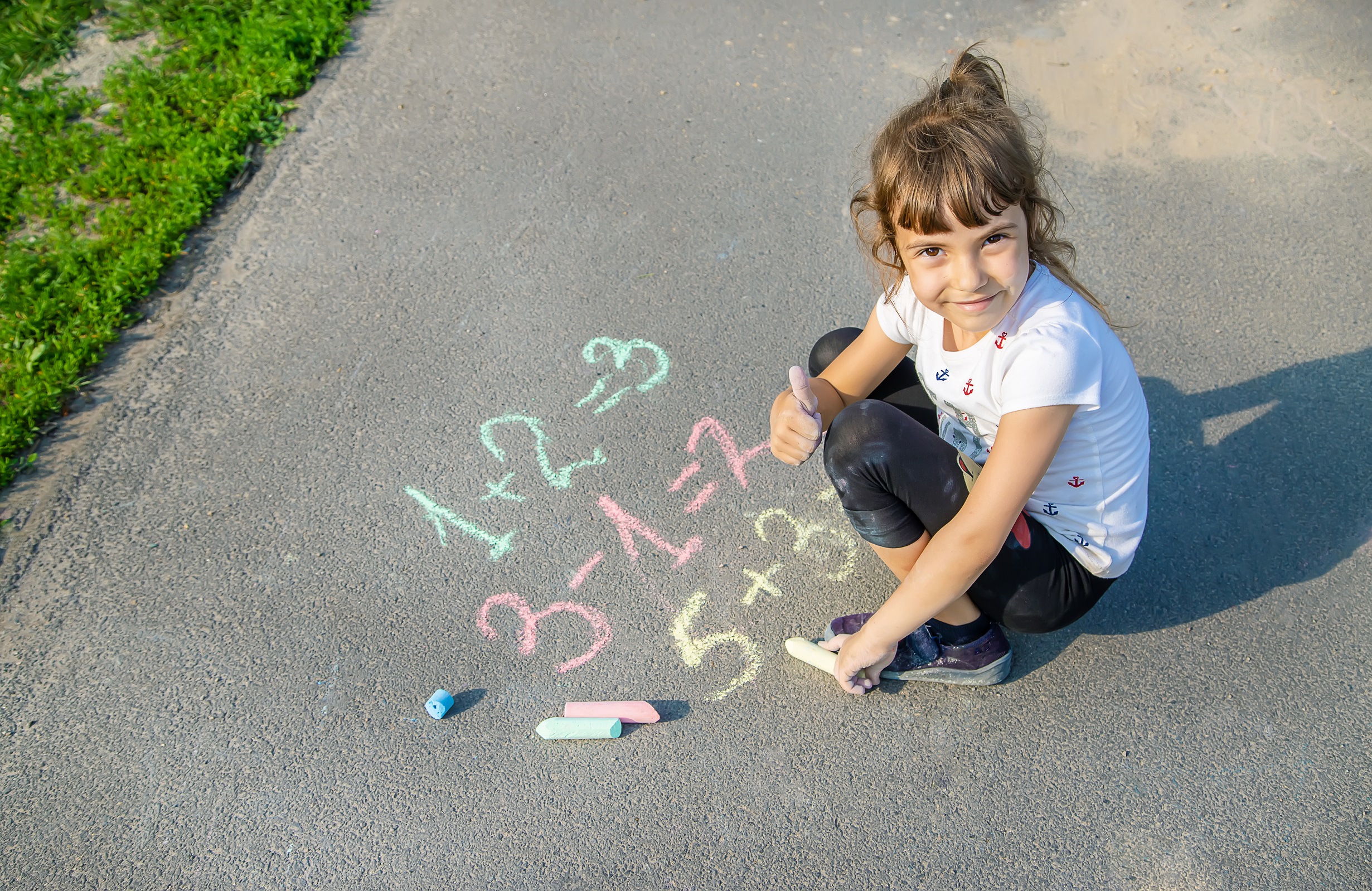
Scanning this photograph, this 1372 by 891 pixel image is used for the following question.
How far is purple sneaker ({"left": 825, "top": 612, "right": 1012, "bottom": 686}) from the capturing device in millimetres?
2203

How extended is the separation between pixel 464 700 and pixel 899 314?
147 cm

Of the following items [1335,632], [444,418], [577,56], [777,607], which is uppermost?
[577,56]

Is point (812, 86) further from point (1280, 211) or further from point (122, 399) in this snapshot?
point (122, 399)

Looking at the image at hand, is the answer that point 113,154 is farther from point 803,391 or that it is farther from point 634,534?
point 803,391

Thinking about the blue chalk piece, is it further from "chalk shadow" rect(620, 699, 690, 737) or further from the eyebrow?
the eyebrow

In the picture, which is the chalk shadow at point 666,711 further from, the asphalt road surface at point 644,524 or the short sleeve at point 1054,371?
the short sleeve at point 1054,371

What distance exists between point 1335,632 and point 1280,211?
1.91 metres

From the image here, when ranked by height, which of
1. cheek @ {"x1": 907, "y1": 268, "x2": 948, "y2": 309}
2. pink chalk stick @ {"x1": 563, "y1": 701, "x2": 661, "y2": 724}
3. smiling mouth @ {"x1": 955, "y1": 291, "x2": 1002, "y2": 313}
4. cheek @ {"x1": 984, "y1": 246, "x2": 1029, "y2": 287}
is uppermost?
cheek @ {"x1": 984, "y1": 246, "x2": 1029, "y2": 287}

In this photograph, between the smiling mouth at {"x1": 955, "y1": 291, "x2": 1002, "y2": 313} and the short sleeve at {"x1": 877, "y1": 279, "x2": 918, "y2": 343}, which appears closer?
the smiling mouth at {"x1": 955, "y1": 291, "x2": 1002, "y2": 313}

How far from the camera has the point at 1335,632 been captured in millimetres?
2318

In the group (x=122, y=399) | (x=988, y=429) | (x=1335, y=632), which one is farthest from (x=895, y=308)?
(x=122, y=399)

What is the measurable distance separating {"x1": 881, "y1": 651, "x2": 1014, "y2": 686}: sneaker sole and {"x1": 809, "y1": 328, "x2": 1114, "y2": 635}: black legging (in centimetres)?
15

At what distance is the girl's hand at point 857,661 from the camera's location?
2.04 metres

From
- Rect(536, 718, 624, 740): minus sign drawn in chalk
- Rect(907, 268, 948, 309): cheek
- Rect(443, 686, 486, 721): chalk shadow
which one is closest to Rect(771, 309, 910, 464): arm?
Rect(907, 268, 948, 309): cheek
